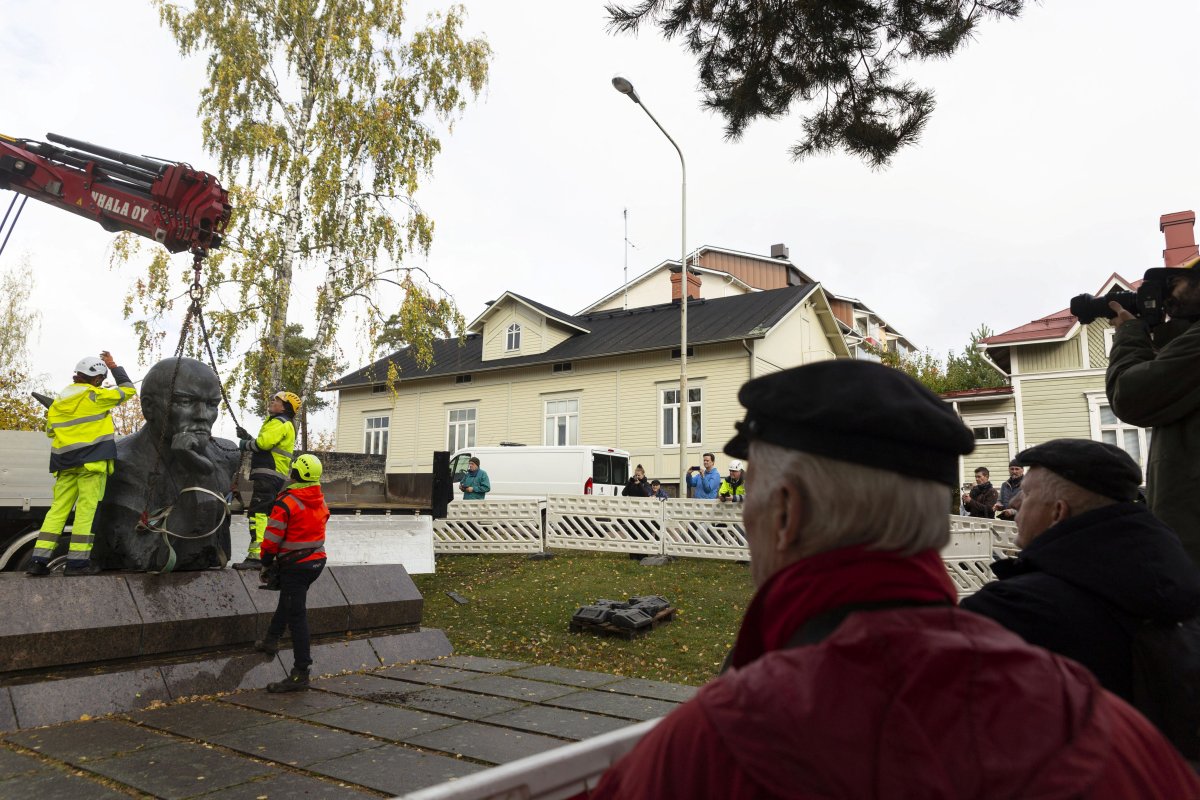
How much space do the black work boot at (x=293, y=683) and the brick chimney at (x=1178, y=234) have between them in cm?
2218

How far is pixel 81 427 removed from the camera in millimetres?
6762

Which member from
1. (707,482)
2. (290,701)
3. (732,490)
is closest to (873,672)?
(290,701)

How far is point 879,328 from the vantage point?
5544cm

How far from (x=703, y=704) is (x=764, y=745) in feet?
0.30

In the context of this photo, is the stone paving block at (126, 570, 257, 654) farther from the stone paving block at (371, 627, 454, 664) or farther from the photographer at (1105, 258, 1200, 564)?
the photographer at (1105, 258, 1200, 564)

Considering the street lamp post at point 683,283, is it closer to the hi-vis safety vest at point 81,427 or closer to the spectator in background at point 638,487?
the spectator in background at point 638,487

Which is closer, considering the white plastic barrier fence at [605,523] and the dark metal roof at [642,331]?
the white plastic barrier fence at [605,523]

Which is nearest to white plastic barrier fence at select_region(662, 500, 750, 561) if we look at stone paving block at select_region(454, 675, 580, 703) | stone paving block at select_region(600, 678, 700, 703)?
stone paving block at select_region(600, 678, 700, 703)

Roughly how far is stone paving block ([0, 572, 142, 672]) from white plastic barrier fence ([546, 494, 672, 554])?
951 cm

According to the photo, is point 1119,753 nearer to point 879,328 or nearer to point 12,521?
point 12,521

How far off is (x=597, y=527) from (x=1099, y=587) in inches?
533

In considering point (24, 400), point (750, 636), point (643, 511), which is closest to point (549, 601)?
point (643, 511)

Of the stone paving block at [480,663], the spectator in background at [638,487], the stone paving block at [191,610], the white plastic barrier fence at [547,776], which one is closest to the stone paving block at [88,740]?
the stone paving block at [191,610]

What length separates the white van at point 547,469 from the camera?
20.8 meters
